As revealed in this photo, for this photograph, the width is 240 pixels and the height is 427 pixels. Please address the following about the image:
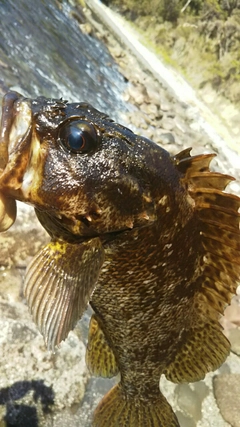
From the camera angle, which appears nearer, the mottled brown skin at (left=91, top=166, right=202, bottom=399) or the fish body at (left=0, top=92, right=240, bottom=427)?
the fish body at (left=0, top=92, right=240, bottom=427)

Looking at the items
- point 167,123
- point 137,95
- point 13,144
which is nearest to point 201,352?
point 13,144

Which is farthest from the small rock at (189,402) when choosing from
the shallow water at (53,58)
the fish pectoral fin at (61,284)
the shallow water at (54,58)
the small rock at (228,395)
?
the shallow water at (53,58)

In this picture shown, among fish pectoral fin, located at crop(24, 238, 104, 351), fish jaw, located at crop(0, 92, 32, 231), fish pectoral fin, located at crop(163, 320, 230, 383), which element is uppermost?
fish jaw, located at crop(0, 92, 32, 231)

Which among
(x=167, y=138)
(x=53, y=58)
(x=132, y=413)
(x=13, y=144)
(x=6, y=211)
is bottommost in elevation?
(x=53, y=58)

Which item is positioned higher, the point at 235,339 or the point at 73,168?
the point at 73,168

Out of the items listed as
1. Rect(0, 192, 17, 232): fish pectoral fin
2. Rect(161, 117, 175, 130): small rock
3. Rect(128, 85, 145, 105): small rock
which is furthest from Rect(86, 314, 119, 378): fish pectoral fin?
Rect(128, 85, 145, 105): small rock

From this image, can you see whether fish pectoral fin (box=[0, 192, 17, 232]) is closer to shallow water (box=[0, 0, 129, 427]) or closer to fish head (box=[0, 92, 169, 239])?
fish head (box=[0, 92, 169, 239])

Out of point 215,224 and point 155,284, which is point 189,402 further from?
point 215,224
